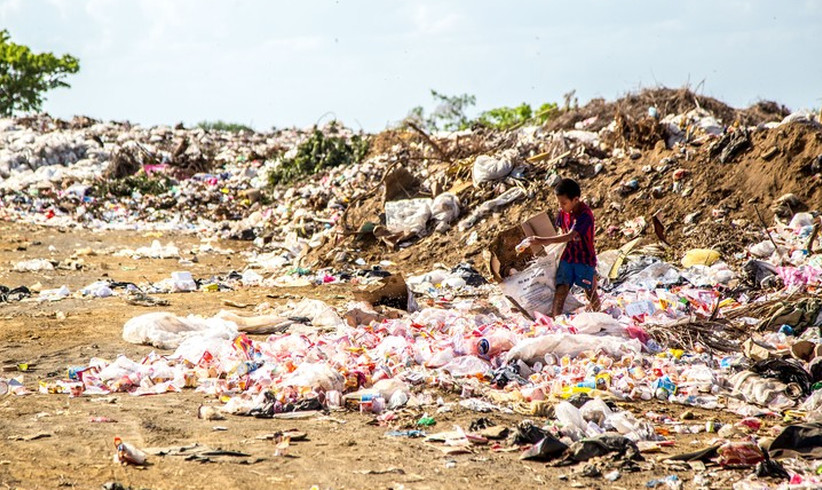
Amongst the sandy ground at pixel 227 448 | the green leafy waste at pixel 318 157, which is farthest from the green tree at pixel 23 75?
the sandy ground at pixel 227 448

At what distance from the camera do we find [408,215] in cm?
1148

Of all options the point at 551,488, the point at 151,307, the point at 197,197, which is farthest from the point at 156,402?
the point at 197,197

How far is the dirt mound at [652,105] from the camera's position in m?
14.1

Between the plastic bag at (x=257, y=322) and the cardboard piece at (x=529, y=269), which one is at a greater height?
the cardboard piece at (x=529, y=269)

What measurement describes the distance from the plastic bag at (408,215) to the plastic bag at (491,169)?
70 centimetres

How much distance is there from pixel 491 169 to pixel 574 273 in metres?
5.28

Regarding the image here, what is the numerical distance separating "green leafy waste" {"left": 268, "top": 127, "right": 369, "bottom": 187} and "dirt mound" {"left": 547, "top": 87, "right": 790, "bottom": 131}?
3.71 meters

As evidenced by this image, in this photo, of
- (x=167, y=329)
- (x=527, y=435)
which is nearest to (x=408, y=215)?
(x=167, y=329)

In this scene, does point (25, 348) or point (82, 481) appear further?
point (25, 348)

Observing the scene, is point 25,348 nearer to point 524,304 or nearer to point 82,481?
point 82,481

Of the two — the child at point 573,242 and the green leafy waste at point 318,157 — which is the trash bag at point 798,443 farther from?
the green leafy waste at point 318,157

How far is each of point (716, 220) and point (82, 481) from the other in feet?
24.7

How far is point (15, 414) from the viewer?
465 cm

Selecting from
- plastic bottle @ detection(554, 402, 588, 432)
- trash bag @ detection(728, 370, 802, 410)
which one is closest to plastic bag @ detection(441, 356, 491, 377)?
plastic bottle @ detection(554, 402, 588, 432)
